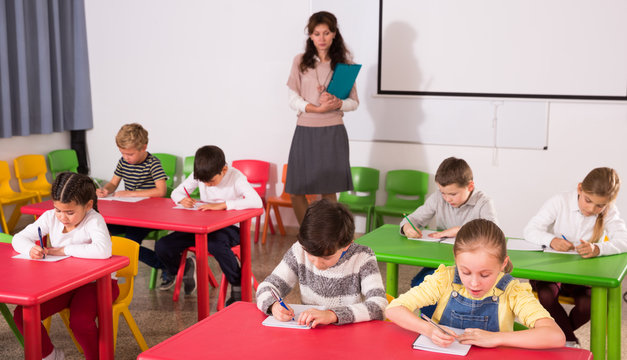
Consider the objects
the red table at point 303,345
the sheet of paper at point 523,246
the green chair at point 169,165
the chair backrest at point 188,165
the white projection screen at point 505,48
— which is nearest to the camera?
the red table at point 303,345

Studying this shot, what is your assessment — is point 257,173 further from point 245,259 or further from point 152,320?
point 152,320

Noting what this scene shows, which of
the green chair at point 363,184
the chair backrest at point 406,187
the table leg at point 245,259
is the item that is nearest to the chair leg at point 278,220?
the green chair at point 363,184

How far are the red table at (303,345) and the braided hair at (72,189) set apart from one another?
104cm

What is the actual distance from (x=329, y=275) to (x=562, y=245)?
3.61 feet

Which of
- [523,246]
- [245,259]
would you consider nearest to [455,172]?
[523,246]

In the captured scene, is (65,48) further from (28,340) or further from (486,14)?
(28,340)

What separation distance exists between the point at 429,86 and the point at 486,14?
0.66 metres

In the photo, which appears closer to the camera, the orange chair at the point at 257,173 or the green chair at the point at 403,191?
the green chair at the point at 403,191

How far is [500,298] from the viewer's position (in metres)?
1.86

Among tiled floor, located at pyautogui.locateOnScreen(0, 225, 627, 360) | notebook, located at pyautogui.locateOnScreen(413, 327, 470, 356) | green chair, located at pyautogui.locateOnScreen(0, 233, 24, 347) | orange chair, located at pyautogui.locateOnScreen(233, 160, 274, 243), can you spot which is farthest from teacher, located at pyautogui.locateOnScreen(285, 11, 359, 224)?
notebook, located at pyautogui.locateOnScreen(413, 327, 470, 356)

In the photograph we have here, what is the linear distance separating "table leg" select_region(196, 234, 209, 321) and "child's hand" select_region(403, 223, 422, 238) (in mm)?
953

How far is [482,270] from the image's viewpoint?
1.78m

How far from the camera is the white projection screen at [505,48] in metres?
4.51

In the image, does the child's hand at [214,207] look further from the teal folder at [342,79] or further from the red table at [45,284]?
the teal folder at [342,79]
